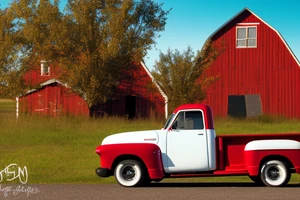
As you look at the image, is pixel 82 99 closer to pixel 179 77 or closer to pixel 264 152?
pixel 179 77

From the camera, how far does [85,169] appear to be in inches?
717

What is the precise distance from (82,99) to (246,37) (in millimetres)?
12256

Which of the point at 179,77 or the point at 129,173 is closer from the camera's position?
the point at 129,173

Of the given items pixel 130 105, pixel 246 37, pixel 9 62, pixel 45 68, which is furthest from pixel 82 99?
pixel 246 37

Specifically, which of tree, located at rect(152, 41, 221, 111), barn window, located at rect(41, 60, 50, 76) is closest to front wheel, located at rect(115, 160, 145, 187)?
tree, located at rect(152, 41, 221, 111)

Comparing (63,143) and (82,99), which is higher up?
(82,99)

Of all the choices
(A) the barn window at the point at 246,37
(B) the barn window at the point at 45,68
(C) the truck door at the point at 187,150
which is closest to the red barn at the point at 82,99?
(B) the barn window at the point at 45,68

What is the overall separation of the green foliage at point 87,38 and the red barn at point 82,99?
1.88 m

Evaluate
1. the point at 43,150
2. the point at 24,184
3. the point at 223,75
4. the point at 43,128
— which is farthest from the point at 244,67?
the point at 24,184

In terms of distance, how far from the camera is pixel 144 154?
13.3 metres

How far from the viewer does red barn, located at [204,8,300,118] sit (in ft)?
143

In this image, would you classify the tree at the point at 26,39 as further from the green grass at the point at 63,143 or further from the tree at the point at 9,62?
the green grass at the point at 63,143

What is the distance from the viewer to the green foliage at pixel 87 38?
3903 cm

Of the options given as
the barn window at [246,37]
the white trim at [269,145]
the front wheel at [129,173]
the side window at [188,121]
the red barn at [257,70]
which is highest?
the barn window at [246,37]
